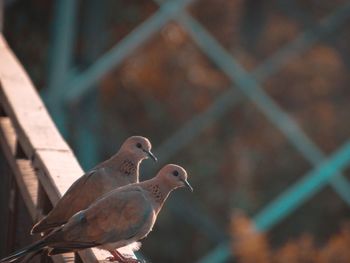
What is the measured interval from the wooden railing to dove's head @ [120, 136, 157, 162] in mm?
197

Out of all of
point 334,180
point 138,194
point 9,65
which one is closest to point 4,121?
point 9,65

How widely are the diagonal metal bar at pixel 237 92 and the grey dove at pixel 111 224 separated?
8226 millimetres

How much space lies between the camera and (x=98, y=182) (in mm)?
4004

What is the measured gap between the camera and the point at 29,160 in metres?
4.53

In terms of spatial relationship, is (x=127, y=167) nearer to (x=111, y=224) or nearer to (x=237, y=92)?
(x=111, y=224)

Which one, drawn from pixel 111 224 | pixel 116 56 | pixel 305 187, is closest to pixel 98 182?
pixel 111 224

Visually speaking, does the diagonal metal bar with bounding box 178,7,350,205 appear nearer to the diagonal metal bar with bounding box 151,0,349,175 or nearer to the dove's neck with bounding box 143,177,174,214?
the diagonal metal bar with bounding box 151,0,349,175

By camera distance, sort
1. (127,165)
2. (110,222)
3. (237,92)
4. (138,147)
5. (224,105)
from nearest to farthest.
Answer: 1. (110,222)
2. (127,165)
3. (138,147)
4. (224,105)
5. (237,92)

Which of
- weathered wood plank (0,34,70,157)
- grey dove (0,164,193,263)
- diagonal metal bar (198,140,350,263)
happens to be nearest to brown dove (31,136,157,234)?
grey dove (0,164,193,263)

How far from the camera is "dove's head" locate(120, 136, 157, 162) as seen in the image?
14.2ft

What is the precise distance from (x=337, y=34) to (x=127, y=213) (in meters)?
10.8

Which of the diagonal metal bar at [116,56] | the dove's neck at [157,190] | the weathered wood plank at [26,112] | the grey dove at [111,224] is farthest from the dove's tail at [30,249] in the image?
the diagonal metal bar at [116,56]

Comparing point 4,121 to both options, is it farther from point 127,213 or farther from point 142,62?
point 142,62

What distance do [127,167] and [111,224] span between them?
57 centimetres
